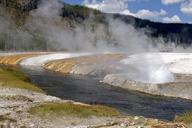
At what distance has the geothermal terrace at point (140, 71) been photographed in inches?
2940

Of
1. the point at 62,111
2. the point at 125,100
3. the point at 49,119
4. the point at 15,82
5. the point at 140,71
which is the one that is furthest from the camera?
the point at 140,71

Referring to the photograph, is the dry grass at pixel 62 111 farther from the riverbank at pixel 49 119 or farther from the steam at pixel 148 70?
the steam at pixel 148 70

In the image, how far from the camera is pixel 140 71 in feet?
347

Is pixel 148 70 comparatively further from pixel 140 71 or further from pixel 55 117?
pixel 55 117

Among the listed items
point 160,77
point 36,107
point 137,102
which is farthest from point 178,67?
point 36,107

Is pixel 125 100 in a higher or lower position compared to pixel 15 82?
lower

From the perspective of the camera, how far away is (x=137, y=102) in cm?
6150

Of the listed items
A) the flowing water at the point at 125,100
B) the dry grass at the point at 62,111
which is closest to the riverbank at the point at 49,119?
the dry grass at the point at 62,111

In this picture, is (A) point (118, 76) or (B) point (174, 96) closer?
(B) point (174, 96)

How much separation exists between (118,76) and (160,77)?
27.6 ft

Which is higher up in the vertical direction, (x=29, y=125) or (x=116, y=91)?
(x=29, y=125)

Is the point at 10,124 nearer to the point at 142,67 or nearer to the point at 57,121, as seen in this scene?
the point at 57,121

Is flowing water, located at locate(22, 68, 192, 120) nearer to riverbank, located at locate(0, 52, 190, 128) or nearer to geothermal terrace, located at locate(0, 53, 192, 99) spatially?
geothermal terrace, located at locate(0, 53, 192, 99)

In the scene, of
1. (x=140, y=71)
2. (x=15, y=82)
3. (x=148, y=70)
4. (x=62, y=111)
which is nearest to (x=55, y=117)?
(x=62, y=111)
